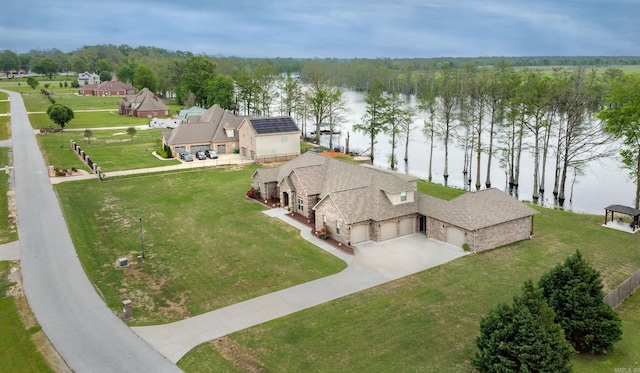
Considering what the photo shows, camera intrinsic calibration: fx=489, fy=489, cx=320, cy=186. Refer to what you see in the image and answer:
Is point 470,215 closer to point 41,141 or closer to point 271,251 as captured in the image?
point 271,251

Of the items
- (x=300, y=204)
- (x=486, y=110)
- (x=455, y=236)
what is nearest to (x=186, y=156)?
(x=300, y=204)

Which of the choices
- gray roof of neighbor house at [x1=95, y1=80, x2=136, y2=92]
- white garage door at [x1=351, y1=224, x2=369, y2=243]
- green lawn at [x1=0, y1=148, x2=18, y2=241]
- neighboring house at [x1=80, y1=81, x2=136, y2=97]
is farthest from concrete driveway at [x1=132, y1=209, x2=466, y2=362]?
gray roof of neighbor house at [x1=95, y1=80, x2=136, y2=92]

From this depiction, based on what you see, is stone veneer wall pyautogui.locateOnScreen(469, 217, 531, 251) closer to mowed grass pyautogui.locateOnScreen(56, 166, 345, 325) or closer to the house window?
mowed grass pyautogui.locateOnScreen(56, 166, 345, 325)

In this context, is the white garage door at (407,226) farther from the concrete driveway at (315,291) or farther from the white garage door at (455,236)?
the white garage door at (455,236)

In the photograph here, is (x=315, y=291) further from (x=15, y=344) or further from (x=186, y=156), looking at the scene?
(x=186, y=156)

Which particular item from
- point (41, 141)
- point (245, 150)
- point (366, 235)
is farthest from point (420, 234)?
point (41, 141)
